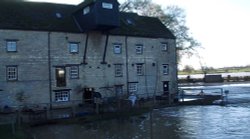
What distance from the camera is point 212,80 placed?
7388 cm

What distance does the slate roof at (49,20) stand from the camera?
113 ft

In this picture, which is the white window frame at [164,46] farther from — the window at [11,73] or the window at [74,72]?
the window at [11,73]

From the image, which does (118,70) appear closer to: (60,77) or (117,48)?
(117,48)

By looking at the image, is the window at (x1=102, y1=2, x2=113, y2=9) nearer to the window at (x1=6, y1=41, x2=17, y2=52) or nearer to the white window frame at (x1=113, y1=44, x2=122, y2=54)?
the white window frame at (x1=113, y1=44, x2=122, y2=54)

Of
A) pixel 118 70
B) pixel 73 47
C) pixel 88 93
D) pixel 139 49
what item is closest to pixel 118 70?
pixel 118 70

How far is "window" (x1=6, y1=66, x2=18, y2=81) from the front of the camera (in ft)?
109

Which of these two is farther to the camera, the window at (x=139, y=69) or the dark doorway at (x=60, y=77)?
the window at (x=139, y=69)

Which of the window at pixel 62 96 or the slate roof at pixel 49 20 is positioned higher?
the slate roof at pixel 49 20

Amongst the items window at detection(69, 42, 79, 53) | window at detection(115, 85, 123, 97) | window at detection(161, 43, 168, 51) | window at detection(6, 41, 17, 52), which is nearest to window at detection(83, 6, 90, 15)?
window at detection(69, 42, 79, 53)

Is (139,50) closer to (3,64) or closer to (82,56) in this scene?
(82,56)

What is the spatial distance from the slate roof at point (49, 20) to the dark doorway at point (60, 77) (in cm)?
381

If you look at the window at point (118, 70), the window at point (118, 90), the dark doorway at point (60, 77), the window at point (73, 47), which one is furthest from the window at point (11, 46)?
the window at point (118, 90)

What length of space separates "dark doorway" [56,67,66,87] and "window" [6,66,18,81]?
3936mm

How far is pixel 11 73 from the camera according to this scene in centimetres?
3341
